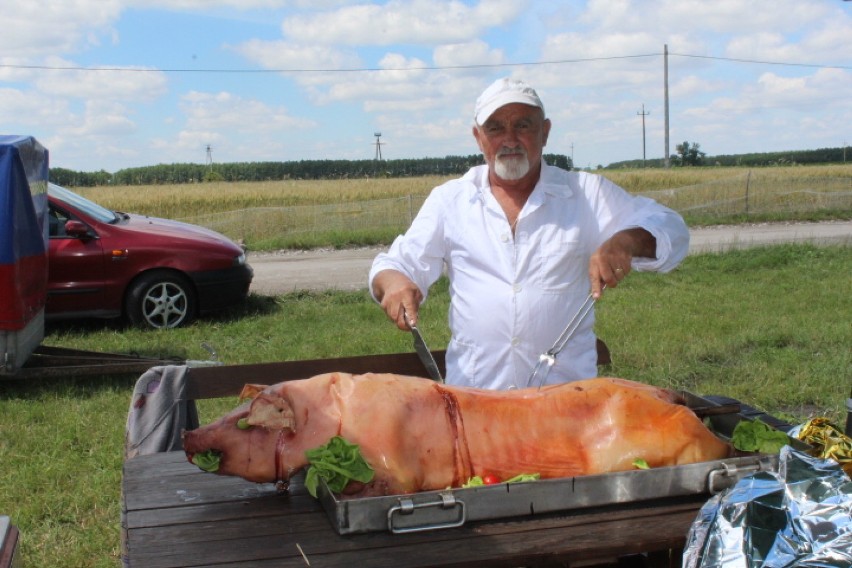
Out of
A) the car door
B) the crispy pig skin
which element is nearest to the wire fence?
the car door

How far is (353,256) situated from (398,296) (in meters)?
13.0

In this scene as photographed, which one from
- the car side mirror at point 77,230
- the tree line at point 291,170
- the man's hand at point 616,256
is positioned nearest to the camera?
the man's hand at point 616,256

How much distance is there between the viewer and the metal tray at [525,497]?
196 cm

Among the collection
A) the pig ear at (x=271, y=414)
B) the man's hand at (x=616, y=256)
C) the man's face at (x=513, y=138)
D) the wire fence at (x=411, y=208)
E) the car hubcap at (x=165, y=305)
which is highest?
the man's face at (x=513, y=138)

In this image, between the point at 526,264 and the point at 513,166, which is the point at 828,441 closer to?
the point at 526,264

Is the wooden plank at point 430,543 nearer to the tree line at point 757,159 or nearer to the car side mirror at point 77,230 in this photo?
the car side mirror at point 77,230

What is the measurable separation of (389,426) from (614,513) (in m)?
0.60

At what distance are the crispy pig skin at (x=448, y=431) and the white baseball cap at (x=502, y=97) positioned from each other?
1.13 m

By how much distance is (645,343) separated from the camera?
7395mm

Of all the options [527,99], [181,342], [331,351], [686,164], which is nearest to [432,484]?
[527,99]

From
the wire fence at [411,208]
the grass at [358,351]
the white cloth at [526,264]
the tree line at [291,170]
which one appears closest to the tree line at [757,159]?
the tree line at [291,170]

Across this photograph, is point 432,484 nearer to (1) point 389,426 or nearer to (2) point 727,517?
(1) point 389,426

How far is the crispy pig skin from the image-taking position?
221 cm

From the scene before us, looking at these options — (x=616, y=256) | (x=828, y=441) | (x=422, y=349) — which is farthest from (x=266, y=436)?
(x=828, y=441)
